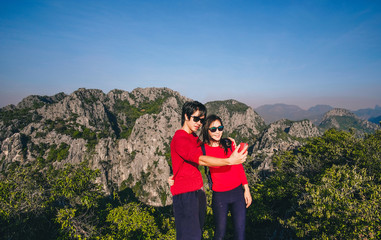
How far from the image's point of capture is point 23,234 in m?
10.0

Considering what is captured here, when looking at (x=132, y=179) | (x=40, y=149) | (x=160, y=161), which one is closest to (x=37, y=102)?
(x=40, y=149)

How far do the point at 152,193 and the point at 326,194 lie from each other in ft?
333

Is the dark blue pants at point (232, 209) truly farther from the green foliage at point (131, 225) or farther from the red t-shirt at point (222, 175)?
the green foliage at point (131, 225)

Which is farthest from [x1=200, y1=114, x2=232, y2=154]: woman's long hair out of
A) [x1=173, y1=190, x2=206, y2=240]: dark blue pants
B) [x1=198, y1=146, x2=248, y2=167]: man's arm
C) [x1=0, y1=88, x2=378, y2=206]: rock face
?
[x1=0, y1=88, x2=378, y2=206]: rock face

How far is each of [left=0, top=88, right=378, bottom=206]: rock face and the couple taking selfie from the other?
72502 millimetres

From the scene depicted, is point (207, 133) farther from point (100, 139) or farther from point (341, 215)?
point (100, 139)

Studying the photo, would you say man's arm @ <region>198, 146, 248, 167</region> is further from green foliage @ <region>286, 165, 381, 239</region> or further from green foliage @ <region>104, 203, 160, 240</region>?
green foliage @ <region>104, 203, 160, 240</region>

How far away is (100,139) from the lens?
10306 centimetres

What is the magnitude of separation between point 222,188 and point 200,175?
33.3 inches

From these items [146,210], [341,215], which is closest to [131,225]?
[146,210]

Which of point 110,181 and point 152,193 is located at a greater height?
point 110,181

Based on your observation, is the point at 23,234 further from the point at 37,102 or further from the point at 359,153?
the point at 37,102

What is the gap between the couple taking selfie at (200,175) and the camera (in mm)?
2721

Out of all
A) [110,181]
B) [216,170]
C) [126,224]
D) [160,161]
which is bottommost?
[110,181]
